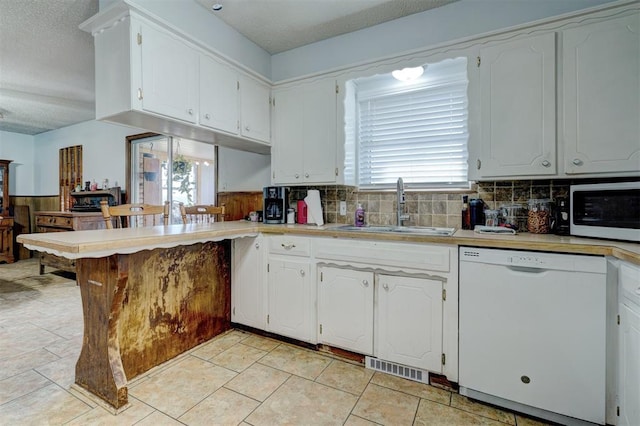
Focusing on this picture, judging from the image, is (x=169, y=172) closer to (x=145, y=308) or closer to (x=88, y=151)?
(x=88, y=151)

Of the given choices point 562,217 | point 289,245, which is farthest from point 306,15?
point 562,217

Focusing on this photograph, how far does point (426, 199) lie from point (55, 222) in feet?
17.7

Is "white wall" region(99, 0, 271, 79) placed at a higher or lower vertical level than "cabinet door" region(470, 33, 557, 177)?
higher

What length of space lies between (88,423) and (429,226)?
2.45 m

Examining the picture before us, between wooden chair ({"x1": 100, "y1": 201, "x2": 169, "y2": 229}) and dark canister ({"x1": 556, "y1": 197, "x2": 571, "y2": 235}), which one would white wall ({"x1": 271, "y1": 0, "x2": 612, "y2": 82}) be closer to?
dark canister ({"x1": 556, "y1": 197, "x2": 571, "y2": 235})

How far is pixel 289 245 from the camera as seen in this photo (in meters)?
2.35

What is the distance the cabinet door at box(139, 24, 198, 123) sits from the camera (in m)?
1.91

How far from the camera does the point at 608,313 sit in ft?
4.77

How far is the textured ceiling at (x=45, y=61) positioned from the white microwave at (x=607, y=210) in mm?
3557

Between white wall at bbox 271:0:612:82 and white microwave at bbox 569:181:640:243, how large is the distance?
1.28 m

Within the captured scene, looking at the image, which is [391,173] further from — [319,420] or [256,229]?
[319,420]

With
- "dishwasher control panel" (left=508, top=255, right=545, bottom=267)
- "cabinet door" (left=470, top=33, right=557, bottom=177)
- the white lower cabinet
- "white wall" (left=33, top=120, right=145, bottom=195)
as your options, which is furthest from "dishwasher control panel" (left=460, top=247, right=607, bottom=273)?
"white wall" (left=33, top=120, right=145, bottom=195)

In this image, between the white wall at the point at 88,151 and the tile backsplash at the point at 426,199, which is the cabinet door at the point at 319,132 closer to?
the tile backsplash at the point at 426,199

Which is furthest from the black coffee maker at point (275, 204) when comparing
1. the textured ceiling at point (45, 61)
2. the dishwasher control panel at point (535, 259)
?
the textured ceiling at point (45, 61)
